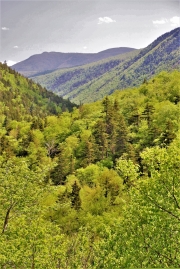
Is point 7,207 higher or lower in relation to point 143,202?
lower

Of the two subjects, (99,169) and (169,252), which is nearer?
(169,252)

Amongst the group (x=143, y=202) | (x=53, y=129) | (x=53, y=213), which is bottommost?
(x=53, y=213)

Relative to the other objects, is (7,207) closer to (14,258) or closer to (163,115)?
(14,258)

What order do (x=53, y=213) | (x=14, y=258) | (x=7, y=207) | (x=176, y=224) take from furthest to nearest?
1. (x=53, y=213)
2. (x=7, y=207)
3. (x=14, y=258)
4. (x=176, y=224)

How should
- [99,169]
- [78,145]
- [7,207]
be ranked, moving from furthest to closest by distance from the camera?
[78,145] → [99,169] → [7,207]

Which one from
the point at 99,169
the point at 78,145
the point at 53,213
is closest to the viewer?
the point at 53,213

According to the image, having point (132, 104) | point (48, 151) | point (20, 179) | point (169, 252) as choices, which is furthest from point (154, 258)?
point (132, 104)

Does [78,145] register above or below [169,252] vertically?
below

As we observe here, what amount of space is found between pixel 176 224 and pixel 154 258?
215 cm

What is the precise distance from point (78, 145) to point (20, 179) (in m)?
72.1

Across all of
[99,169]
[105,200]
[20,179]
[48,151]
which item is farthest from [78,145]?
[20,179]

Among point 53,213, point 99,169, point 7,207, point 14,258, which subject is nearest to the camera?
point 14,258

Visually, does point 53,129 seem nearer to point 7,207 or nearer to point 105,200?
point 105,200

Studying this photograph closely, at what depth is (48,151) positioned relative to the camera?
95250mm
